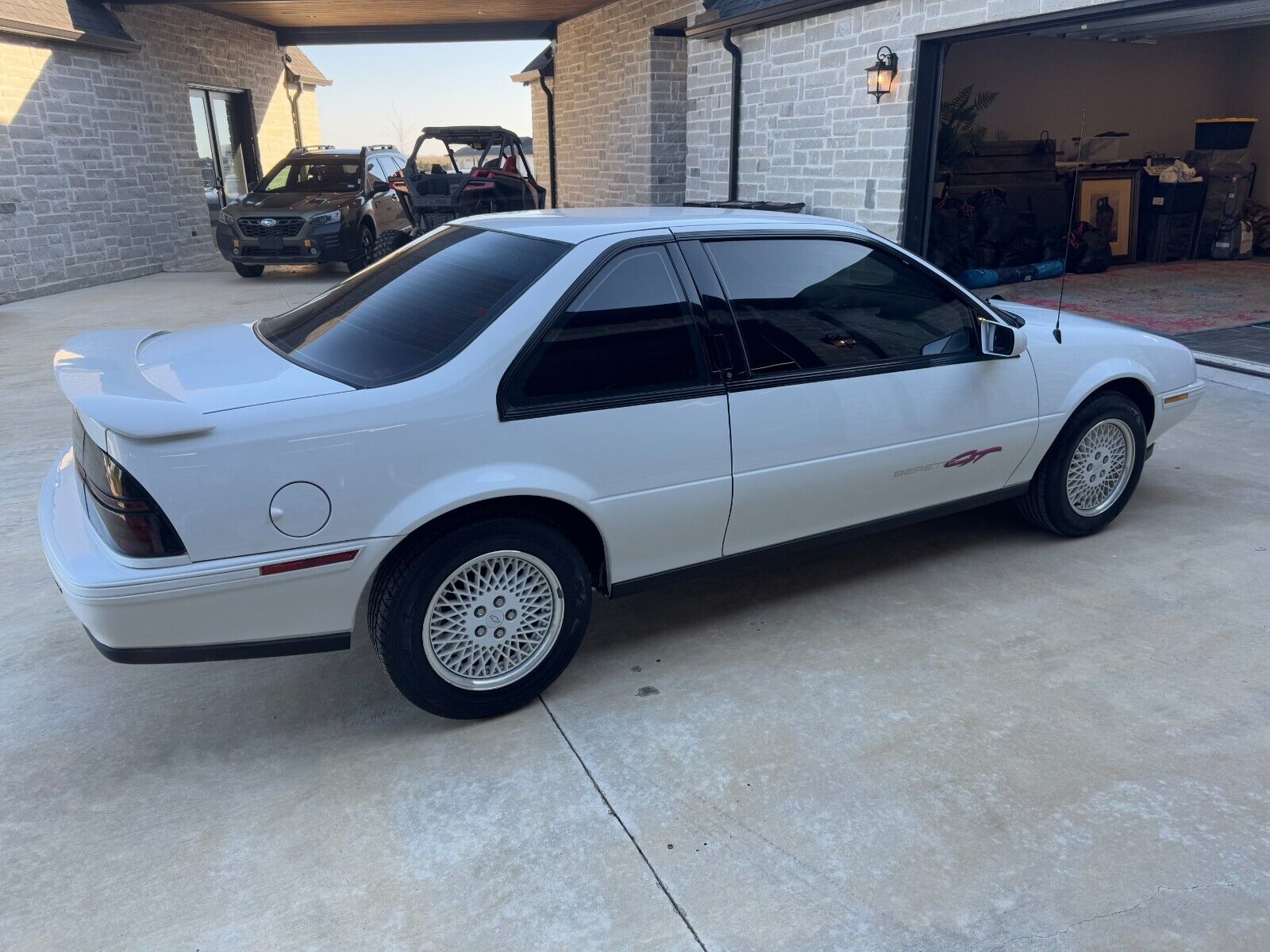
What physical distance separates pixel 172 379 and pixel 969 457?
117 inches

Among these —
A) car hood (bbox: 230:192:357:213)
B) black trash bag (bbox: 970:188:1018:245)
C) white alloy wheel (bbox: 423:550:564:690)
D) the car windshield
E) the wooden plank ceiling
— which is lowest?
white alloy wheel (bbox: 423:550:564:690)

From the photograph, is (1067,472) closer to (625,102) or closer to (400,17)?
(625,102)

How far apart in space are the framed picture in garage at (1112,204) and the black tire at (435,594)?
12482mm

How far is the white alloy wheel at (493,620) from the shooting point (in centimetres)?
296

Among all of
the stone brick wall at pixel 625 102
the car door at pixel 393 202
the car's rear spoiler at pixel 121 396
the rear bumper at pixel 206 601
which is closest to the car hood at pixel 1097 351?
the rear bumper at pixel 206 601

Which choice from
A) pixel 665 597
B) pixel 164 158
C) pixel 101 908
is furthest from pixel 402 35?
pixel 101 908

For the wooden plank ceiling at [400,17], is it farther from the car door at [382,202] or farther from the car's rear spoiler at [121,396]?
the car's rear spoiler at [121,396]

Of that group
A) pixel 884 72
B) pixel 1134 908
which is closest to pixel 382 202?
pixel 884 72

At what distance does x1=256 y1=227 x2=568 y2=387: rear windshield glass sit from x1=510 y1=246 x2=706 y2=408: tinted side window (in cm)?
19

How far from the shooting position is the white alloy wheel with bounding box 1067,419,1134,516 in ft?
14.2

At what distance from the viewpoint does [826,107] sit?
1037 centimetres

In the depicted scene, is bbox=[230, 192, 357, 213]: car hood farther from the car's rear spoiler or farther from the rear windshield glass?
the car's rear spoiler

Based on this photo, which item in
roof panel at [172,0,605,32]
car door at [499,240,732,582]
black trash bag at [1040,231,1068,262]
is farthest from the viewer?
roof panel at [172,0,605,32]

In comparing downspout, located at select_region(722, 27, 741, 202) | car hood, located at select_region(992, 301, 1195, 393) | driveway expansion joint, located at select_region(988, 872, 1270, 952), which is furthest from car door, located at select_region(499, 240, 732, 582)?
downspout, located at select_region(722, 27, 741, 202)
